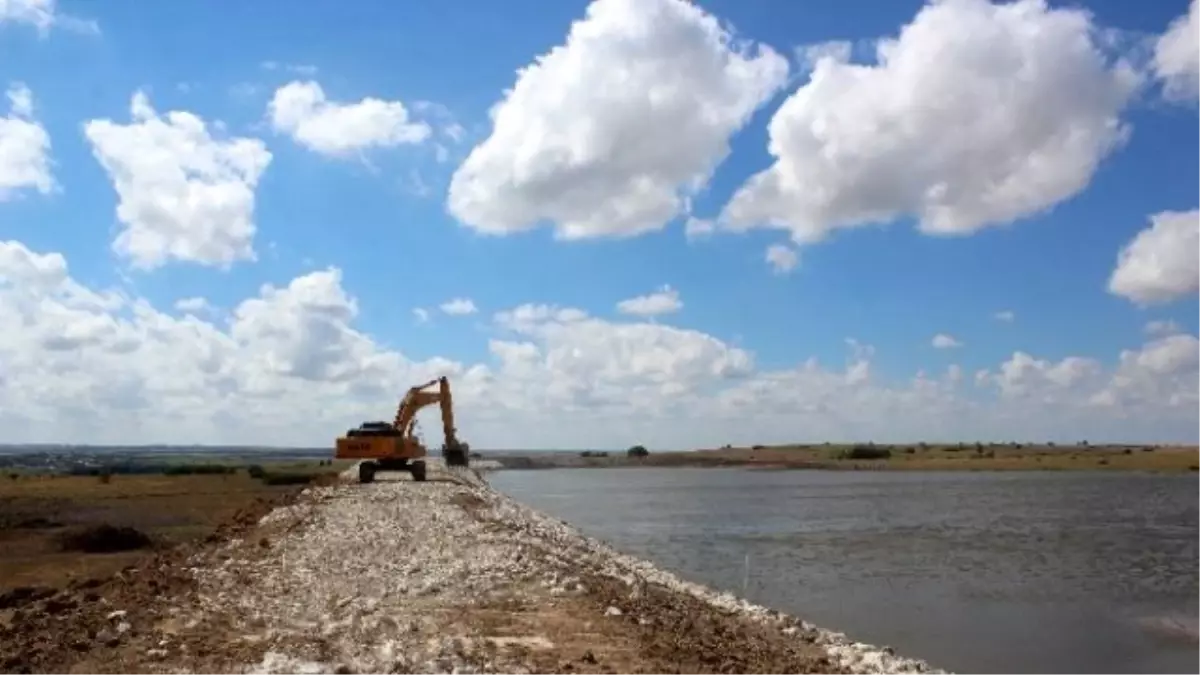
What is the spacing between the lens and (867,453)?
160m

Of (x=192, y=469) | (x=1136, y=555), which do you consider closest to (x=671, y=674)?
(x=1136, y=555)

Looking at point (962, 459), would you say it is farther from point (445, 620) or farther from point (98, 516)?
point (445, 620)

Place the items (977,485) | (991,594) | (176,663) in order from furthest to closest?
1. (977,485)
2. (991,594)
3. (176,663)

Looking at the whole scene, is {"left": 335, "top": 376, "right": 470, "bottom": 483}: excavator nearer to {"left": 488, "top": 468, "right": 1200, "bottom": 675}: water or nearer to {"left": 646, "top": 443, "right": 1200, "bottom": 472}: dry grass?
{"left": 488, "top": 468, "right": 1200, "bottom": 675}: water

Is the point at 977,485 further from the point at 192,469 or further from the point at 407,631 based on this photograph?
the point at 407,631

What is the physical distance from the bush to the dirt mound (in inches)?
5490

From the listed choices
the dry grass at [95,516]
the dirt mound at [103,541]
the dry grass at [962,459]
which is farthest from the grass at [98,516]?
the dry grass at [962,459]

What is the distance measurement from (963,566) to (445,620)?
20.2 meters

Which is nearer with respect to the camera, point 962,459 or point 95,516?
point 95,516

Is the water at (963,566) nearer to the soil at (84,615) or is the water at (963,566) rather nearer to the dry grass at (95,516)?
the soil at (84,615)

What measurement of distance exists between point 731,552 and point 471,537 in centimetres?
1076

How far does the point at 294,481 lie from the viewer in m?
70.9

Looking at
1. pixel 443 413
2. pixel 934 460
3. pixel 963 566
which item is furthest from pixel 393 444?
pixel 934 460

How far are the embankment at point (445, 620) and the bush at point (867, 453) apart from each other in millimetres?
138269
